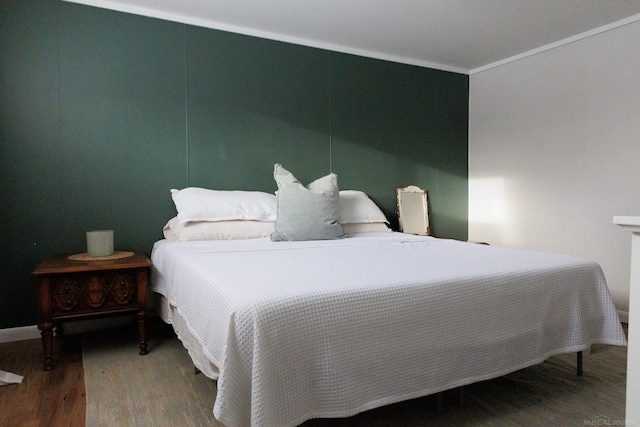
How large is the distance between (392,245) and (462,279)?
3.13 ft

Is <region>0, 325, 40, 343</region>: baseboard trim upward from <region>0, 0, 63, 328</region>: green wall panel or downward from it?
downward

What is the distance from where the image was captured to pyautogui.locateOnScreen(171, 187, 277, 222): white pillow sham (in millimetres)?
2852

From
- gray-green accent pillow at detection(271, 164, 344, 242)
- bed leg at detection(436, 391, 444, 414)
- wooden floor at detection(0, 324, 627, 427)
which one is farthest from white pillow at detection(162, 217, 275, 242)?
bed leg at detection(436, 391, 444, 414)

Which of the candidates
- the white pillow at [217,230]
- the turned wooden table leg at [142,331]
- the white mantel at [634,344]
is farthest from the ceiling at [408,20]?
the white mantel at [634,344]

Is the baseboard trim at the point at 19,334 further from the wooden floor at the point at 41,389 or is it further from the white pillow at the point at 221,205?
the white pillow at the point at 221,205

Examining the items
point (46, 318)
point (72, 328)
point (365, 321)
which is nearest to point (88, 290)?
point (46, 318)

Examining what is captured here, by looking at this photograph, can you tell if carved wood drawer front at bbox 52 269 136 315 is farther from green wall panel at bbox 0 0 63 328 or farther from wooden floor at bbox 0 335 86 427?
green wall panel at bbox 0 0 63 328

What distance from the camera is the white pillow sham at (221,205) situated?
285 cm

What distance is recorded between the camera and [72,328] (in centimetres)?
293

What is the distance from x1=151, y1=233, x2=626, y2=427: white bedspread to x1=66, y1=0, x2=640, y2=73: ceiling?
1762 millimetres

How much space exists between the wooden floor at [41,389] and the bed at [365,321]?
541 mm

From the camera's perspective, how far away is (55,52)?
112 inches

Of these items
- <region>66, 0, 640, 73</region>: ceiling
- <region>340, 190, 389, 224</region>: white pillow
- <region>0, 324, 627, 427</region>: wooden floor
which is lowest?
<region>0, 324, 627, 427</region>: wooden floor

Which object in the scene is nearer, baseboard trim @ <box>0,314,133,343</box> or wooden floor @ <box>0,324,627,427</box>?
wooden floor @ <box>0,324,627,427</box>
